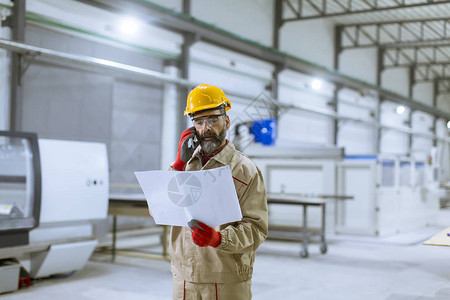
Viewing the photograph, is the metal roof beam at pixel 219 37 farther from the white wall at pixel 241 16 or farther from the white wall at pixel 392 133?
the white wall at pixel 392 133

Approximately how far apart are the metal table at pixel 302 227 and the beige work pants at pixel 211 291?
517 cm

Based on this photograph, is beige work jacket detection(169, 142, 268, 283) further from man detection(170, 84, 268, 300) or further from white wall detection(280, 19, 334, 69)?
white wall detection(280, 19, 334, 69)

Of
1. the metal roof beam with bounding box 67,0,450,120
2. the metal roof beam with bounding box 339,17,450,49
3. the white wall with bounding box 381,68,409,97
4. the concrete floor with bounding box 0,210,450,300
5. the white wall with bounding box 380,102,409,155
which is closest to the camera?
the concrete floor with bounding box 0,210,450,300

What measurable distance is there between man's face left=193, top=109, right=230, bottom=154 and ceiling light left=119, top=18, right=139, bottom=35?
692 centimetres

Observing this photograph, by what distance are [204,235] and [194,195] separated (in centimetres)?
15

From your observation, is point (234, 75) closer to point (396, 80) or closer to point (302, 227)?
point (302, 227)

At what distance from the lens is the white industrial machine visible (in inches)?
197

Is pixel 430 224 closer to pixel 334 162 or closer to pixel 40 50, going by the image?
pixel 334 162

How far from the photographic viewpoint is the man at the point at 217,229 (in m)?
1.94

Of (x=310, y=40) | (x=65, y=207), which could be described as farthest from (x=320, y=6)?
(x=65, y=207)

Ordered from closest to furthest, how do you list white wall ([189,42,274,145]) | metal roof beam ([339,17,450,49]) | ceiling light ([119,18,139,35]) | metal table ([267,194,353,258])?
metal table ([267,194,353,258]), ceiling light ([119,18,139,35]), white wall ([189,42,274,145]), metal roof beam ([339,17,450,49])

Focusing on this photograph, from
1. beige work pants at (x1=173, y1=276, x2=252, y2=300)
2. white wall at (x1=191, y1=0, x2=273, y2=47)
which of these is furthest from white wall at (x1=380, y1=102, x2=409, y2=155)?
beige work pants at (x1=173, y1=276, x2=252, y2=300)

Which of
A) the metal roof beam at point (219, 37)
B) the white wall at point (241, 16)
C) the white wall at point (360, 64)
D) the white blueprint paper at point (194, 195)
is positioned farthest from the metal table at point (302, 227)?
the white wall at point (360, 64)

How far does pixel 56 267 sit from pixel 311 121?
→ 33.1 ft
